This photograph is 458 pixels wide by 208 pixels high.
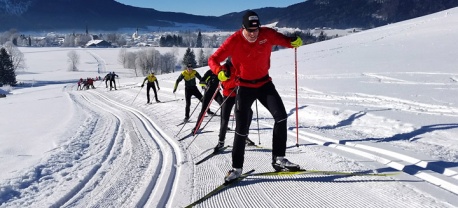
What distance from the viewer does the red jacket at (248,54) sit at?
4770 mm

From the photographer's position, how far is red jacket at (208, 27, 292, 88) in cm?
477

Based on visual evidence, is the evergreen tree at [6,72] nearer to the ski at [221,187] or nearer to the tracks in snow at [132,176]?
the tracks in snow at [132,176]

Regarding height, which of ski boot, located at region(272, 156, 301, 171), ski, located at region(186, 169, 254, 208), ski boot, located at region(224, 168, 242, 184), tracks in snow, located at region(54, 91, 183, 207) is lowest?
tracks in snow, located at region(54, 91, 183, 207)

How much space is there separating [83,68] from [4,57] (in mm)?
31833

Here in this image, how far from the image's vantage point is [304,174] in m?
5.05

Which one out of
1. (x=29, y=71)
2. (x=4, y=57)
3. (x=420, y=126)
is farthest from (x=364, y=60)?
(x=29, y=71)

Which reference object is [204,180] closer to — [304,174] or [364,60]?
[304,174]

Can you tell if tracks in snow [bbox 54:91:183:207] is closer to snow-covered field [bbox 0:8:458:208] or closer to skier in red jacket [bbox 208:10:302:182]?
snow-covered field [bbox 0:8:458:208]

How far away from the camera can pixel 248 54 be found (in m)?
4.81

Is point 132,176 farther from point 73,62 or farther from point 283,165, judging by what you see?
point 73,62

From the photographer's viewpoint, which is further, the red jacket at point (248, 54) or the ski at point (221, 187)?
the red jacket at point (248, 54)

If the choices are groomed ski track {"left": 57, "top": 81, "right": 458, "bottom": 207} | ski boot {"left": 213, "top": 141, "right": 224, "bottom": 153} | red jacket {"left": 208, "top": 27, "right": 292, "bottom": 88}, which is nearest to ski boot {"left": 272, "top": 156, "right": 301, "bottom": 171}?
groomed ski track {"left": 57, "top": 81, "right": 458, "bottom": 207}

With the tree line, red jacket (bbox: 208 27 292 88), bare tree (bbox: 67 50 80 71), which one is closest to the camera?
red jacket (bbox: 208 27 292 88)

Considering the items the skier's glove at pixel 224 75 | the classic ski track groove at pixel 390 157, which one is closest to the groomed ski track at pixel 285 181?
the classic ski track groove at pixel 390 157
